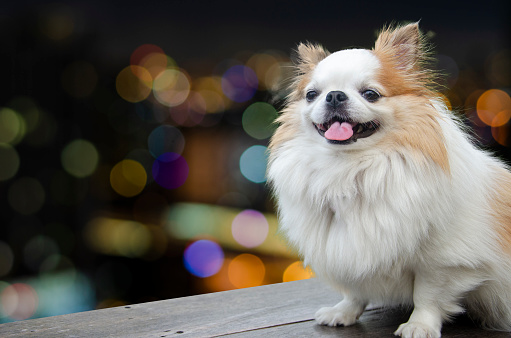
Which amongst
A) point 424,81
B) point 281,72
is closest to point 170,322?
point 281,72

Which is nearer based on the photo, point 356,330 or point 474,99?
point 356,330

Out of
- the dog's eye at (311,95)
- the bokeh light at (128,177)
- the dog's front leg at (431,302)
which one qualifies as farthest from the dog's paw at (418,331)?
the bokeh light at (128,177)

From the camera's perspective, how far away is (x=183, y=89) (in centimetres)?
332

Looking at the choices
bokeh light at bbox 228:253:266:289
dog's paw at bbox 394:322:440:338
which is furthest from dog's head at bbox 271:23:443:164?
bokeh light at bbox 228:253:266:289

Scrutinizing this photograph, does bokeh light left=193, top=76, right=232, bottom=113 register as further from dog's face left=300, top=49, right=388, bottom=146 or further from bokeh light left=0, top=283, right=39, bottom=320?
dog's face left=300, top=49, right=388, bottom=146

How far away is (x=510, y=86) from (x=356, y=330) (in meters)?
2.04

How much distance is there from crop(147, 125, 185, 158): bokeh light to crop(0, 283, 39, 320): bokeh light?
109 centimetres

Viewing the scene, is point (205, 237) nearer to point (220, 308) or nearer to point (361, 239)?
point (220, 308)

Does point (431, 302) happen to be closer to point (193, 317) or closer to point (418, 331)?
point (418, 331)

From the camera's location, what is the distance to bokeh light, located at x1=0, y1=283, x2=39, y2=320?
2.88 m

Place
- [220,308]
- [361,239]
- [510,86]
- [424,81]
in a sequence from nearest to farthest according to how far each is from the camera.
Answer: [361,239]
[424,81]
[220,308]
[510,86]

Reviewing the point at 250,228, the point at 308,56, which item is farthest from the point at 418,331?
the point at 250,228

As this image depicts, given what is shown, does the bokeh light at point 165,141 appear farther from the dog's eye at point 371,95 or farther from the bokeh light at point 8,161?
the dog's eye at point 371,95

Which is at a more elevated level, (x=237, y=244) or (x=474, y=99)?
(x=474, y=99)
